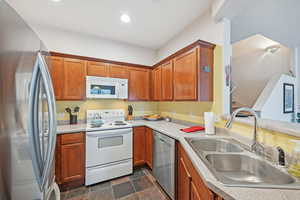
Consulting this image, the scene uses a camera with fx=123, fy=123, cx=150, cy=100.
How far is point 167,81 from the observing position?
7.46 ft

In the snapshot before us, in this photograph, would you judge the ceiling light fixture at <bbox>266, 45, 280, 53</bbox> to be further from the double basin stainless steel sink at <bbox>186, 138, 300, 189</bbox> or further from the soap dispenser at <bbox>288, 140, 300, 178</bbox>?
the soap dispenser at <bbox>288, 140, 300, 178</bbox>

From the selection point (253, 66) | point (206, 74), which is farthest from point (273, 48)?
point (206, 74)

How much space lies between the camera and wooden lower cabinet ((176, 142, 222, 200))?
881mm

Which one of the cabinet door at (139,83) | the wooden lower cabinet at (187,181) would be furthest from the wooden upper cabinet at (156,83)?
the wooden lower cabinet at (187,181)

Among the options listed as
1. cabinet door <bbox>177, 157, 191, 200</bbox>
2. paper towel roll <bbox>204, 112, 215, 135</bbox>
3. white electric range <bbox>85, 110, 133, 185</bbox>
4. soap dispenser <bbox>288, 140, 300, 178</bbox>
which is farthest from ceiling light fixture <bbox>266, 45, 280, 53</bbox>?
white electric range <bbox>85, 110, 133, 185</bbox>

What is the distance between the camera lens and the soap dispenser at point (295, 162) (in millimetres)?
729

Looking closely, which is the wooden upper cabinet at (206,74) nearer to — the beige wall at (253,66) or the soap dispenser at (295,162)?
the soap dispenser at (295,162)

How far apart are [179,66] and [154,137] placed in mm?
1221

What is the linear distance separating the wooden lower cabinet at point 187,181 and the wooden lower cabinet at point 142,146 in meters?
0.81

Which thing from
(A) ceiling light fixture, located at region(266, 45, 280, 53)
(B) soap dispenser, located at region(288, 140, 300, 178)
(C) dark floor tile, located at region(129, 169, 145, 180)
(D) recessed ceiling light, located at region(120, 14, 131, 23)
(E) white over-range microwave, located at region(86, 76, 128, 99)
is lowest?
(C) dark floor tile, located at region(129, 169, 145, 180)

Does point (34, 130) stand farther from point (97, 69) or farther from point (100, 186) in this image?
point (97, 69)

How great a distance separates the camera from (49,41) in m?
2.25

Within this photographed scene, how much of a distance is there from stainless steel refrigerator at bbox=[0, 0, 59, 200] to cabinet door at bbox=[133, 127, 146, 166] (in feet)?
4.89

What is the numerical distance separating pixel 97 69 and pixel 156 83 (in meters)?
1.20
